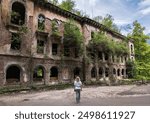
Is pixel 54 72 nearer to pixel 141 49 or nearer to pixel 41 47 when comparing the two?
pixel 41 47

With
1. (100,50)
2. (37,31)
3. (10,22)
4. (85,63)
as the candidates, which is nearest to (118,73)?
(100,50)

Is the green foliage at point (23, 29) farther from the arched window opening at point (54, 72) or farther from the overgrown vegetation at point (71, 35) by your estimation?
Answer: the arched window opening at point (54, 72)

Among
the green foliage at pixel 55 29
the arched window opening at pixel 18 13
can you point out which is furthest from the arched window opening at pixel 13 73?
the green foliage at pixel 55 29

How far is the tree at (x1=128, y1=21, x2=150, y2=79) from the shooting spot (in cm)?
4281

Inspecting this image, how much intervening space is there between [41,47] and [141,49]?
3079 centimetres

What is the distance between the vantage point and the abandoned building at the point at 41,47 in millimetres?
18359

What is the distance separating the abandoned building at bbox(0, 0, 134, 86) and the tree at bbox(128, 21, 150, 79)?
672 inches

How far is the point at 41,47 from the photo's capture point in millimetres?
21484

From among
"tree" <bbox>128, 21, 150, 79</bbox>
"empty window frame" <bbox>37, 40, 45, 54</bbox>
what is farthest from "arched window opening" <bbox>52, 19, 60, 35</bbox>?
"tree" <bbox>128, 21, 150, 79</bbox>

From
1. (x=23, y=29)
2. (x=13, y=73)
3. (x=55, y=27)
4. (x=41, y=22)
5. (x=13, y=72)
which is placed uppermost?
→ (x=41, y=22)

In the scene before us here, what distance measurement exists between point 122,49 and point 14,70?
21434 millimetres

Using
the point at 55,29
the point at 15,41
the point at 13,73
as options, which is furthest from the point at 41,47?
the point at 13,73

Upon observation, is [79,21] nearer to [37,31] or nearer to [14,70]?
[37,31]

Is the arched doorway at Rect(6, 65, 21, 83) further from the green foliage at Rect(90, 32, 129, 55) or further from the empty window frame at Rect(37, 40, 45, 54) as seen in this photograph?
the green foliage at Rect(90, 32, 129, 55)
